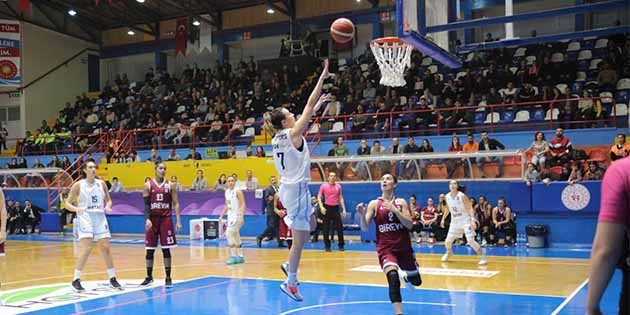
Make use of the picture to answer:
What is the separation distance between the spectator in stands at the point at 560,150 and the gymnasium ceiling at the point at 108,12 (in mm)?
17508

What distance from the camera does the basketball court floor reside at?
8328 mm

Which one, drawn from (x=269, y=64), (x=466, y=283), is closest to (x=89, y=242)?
(x=466, y=283)

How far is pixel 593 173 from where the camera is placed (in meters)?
15.1

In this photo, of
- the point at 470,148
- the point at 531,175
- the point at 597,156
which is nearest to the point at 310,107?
the point at 531,175

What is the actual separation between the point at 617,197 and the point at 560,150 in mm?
14729

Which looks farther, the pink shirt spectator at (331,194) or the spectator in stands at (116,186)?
the spectator in stands at (116,186)

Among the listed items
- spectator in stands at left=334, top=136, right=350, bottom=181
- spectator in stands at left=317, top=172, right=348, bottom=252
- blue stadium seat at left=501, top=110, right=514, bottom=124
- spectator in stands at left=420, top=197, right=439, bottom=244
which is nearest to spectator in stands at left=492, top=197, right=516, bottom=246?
spectator in stands at left=420, top=197, right=439, bottom=244

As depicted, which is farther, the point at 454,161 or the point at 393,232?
the point at 454,161

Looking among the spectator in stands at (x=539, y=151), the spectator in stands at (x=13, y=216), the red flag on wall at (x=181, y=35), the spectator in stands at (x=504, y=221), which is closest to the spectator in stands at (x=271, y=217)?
the spectator in stands at (x=504, y=221)

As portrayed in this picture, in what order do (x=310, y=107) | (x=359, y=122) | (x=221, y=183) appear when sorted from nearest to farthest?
(x=310, y=107) → (x=221, y=183) → (x=359, y=122)

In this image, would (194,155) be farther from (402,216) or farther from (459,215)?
(402,216)

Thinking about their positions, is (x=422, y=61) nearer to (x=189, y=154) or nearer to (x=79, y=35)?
(x=189, y=154)

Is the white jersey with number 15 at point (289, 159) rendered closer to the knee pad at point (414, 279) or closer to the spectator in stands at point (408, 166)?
the knee pad at point (414, 279)

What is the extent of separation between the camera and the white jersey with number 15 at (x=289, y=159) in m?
6.14
